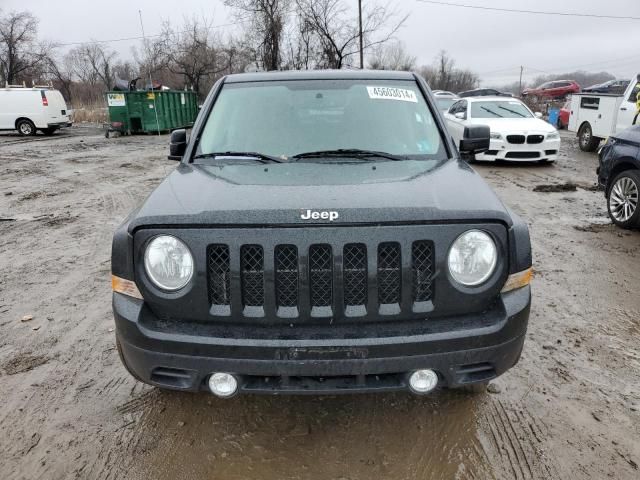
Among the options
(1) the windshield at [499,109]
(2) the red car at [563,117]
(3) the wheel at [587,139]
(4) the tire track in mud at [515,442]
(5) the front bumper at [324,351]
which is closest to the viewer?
(5) the front bumper at [324,351]

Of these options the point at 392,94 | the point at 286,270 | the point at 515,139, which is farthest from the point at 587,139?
the point at 286,270

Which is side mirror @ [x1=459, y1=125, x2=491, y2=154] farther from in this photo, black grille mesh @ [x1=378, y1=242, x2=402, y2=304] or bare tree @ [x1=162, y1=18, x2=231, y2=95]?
bare tree @ [x1=162, y1=18, x2=231, y2=95]

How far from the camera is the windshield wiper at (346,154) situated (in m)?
2.98

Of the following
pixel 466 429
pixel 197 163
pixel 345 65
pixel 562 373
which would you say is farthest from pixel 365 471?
pixel 345 65

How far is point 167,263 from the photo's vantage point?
2115 mm

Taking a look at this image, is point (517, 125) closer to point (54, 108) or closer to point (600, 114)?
point (600, 114)

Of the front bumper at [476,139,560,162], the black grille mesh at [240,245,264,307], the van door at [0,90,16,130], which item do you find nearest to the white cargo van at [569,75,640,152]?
the front bumper at [476,139,560,162]

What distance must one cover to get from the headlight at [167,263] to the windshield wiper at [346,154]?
112 cm

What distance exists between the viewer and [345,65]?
30141mm

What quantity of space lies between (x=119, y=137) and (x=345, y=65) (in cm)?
1448

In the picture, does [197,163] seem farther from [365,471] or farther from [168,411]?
[365,471]

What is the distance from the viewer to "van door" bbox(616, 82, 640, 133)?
1027 centimetres

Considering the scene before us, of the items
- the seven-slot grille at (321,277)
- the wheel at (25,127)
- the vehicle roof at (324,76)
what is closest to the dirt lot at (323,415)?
the seven-slot grille at (321,277)

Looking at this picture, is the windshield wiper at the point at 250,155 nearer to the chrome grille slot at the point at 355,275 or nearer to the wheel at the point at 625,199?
the chrome grille slot at the point at 355,275
